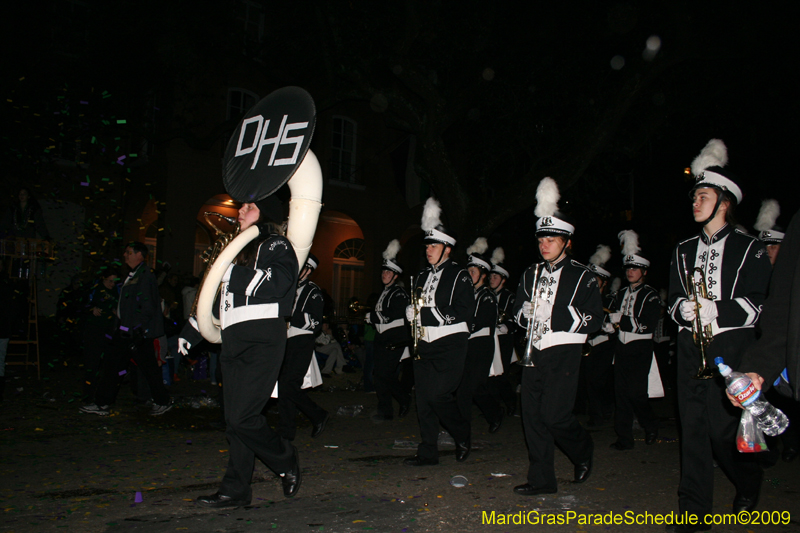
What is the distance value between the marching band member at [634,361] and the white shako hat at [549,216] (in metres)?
2.27

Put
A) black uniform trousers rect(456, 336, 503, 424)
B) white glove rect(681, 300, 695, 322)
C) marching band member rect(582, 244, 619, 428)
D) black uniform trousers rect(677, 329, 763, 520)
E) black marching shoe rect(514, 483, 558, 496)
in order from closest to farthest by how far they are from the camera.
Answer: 1. black uniform trousers rect(677, 329, 763, 520)
2. white glove rect(681, 300, 695, 322)
3. black marching shoe rect(514, 483, 558, 496)
4. black uniform trousers rect(456, 336, 503, 424)
5. marching band member rect(582, 244, 619, 428)

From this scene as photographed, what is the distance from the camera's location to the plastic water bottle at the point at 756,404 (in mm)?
2428

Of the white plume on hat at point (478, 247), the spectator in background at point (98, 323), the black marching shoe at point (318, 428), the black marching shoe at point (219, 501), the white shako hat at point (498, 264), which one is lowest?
the black marching shoe at point (318, 428)

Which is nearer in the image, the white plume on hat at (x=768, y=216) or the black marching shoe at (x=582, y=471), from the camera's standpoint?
the black marching shoe at (x=582, y=471)

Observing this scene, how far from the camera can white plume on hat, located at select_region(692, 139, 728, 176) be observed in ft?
14.7

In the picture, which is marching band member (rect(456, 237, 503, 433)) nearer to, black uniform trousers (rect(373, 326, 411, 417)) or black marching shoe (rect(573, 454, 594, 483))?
black uniform trousers (rect(373, 326, 411, 417))

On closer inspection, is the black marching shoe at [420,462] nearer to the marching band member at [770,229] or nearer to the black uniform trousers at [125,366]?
the black uniform trousers at [125,366]

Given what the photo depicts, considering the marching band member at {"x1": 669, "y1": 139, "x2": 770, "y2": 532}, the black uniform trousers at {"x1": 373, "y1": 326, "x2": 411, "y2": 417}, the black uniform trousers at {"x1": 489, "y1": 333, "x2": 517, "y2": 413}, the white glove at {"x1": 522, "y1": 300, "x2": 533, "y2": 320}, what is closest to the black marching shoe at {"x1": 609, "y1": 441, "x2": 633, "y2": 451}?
the black uniform trousers at {"x1": 489, "y1": 333, "x2": 517, "y2": 413}

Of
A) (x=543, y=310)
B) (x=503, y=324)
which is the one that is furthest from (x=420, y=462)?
(x=503, y=324)

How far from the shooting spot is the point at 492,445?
668 centimetres

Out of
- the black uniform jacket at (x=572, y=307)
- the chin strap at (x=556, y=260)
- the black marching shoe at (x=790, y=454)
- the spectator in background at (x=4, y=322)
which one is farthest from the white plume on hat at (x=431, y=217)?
the spectator in background at (x=4, y=322)

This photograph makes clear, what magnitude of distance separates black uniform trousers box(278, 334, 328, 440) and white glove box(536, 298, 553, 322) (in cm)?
289

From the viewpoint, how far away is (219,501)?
4.21 meters

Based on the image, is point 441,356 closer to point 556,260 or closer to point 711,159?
point 556,260
